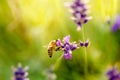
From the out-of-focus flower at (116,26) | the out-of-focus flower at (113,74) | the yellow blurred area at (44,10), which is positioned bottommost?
the out-of-focus flower at (113,74)

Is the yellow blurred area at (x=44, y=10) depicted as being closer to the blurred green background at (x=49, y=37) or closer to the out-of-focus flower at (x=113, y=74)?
→ the blurred green background at (x=49, y=37)

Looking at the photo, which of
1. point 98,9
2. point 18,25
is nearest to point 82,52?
point 98,9

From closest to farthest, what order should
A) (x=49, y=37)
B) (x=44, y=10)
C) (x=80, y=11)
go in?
1. (x=80, y=11)
2. (x=49, y=37)
3. (x=44, y=10)

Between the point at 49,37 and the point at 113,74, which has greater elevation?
the point at 49,37

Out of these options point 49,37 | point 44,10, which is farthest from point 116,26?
point 44,10

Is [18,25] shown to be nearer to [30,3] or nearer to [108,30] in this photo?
[30,3]

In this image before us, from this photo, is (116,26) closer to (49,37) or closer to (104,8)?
(104,8)

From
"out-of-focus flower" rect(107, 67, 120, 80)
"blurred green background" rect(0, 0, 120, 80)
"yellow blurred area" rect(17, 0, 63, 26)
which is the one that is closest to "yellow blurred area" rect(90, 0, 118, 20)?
"blurred green background" rect(0, 0, 120, 80)

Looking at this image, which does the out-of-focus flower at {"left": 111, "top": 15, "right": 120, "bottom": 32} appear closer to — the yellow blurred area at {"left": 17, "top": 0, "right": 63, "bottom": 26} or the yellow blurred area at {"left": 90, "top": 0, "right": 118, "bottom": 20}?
the yellow blurred area at {"left": 90, "top": 0, "right": 118, "bottom": 20}

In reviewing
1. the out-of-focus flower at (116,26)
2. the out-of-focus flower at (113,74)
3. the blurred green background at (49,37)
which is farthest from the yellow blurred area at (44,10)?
the out-of-focus flower at (113,74)
